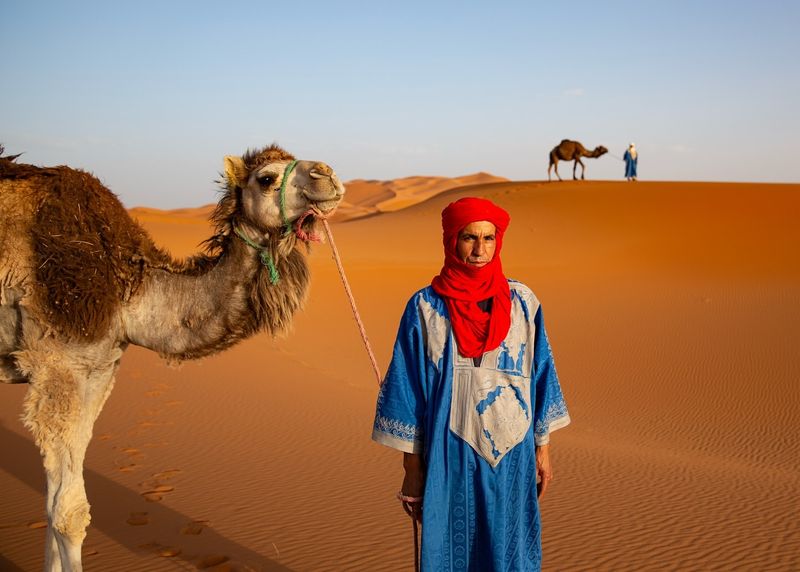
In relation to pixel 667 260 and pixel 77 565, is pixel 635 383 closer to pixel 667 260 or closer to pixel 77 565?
pixel 77 565

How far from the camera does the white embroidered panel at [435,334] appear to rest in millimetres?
2701

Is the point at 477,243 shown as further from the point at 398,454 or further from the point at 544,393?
the point at 398,454

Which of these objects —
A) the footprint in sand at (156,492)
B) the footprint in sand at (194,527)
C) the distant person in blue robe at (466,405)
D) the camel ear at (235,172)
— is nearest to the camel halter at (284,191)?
the camel ear at (235,172)

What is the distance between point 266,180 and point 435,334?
1.32 meters

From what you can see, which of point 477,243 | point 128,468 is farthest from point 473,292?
point 128,468

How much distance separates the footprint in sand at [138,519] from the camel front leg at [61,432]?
1663 mm

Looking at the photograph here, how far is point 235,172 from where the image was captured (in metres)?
3.56

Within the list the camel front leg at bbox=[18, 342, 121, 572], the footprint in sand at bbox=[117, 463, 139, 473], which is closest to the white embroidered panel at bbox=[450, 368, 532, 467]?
the camel front leg at bbox=[18, 342, 121, 572]

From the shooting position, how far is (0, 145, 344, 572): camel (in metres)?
3.50

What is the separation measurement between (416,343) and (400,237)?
2751cm

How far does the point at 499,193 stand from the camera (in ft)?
113

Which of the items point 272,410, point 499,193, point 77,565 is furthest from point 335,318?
point 499,193

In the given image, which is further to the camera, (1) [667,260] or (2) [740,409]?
(1) [667,260]

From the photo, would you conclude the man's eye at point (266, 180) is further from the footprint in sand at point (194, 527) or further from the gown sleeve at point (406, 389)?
the footprint in sand at point (194, 527)
